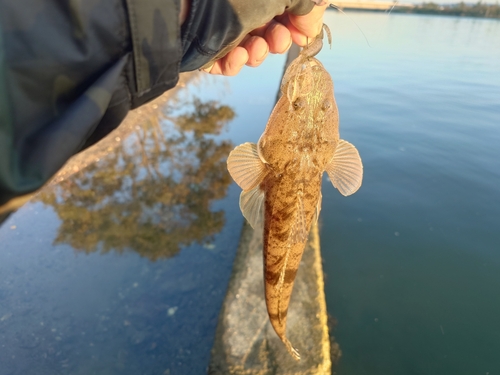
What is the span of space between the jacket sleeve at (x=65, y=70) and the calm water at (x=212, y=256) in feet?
10.4

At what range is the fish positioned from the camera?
1941 mm

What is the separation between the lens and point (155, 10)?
127 centimetres

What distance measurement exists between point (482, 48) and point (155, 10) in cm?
2354

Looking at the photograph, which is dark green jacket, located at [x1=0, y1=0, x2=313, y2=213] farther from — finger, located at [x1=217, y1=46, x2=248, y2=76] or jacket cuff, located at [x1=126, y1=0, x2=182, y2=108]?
finger, located at [x1=217, y1=46, x2=248, y2=76]

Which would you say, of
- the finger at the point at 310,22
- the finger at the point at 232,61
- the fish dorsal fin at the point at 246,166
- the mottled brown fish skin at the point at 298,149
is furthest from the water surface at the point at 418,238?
the finger at the point at 310,22

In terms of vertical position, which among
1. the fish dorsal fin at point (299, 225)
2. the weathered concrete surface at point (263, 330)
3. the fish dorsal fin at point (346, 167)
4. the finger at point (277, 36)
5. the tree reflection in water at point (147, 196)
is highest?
the finger at point (277, 36)

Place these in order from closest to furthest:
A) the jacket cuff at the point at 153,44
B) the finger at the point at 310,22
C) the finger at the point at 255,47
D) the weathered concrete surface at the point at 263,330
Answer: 1. the jacket cuff at the point at 153,44
2. the finger at the point at 310,22
3. the finger at the point at 255,47
4. the weathered concrete surface at the point at 263,330

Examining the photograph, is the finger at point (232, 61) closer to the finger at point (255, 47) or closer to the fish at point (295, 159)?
the finger at point (255, 47)

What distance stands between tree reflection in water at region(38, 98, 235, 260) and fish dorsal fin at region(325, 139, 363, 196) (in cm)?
333

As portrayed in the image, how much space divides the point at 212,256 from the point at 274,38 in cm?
331

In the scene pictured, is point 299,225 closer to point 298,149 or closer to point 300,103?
point 298,149

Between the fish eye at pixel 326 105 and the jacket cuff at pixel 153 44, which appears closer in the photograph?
the jacket cuff at pixel 153 44

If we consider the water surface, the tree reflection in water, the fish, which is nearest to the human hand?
the fish

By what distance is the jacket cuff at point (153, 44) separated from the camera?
4.08ft
